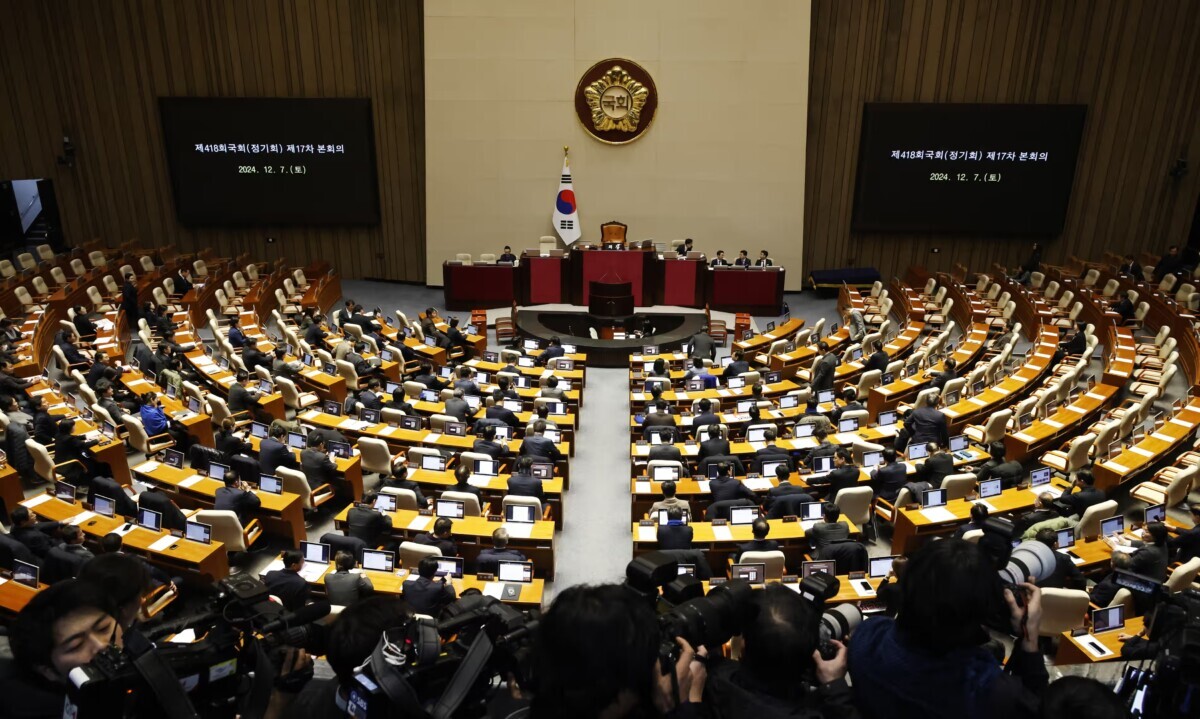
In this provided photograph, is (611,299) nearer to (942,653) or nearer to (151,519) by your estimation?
(151,519)

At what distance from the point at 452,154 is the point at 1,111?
1124cm

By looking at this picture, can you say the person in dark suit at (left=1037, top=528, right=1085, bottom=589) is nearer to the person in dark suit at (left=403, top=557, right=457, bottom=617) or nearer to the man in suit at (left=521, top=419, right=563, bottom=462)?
the person in dark suit at (left=403, top=557, right=457, bottom=617)

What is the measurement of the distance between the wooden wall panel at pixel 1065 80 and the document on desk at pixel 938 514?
527 inches

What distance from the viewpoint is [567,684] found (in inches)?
79.8

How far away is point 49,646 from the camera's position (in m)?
2.63

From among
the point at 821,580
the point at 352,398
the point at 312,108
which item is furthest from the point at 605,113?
the point at 821,580

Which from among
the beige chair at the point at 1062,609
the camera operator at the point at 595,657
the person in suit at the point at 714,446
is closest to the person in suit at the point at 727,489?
the person in suit at the point at 714,446

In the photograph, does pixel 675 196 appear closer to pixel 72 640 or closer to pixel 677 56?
pixel 677 56

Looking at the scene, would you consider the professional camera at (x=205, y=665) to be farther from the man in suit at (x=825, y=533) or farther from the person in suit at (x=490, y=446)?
the person in suit at (x=490, y=446)

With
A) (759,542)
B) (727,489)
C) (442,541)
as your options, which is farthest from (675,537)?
(442,541)

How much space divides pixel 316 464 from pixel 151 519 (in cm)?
179

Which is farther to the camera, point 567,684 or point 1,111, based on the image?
point 1,111

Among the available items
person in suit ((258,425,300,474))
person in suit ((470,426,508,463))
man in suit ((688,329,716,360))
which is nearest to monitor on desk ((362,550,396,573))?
person in suit ((258,425,300,474))

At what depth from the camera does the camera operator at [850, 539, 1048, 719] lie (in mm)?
2312
